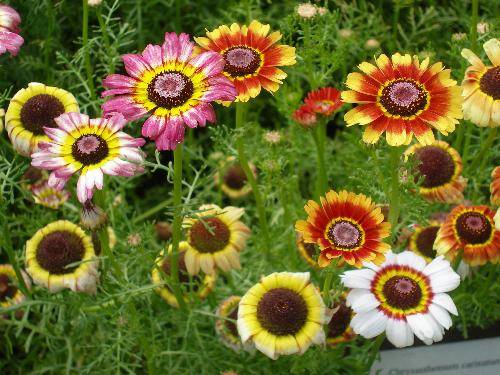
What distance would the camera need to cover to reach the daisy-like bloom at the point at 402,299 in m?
1.19

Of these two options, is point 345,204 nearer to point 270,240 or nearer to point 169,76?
point 169,76

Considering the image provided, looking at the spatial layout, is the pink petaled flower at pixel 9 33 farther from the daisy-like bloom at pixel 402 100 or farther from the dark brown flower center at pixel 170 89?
the daisy-like bloom at pixel 402 100

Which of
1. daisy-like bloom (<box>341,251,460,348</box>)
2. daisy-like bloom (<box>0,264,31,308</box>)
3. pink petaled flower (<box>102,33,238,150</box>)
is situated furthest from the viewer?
daisy-like bloom (<box>0,264,31,308</box>)

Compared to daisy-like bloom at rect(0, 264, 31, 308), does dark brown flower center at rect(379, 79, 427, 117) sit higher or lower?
higher

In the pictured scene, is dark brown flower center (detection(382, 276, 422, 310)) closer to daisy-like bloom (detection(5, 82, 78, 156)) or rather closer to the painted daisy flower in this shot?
the painted daisy flower

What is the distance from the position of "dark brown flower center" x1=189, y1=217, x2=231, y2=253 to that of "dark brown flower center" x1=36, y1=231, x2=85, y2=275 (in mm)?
236

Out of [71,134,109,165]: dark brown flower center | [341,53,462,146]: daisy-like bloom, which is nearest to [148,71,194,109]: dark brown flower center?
[71,134,109,165]: dark brown flower center

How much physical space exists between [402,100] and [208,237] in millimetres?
519

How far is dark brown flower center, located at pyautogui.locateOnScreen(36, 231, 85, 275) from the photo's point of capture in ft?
4.91

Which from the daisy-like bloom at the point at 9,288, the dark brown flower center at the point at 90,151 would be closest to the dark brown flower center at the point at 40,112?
the dark brown flower center at the point at 90,151

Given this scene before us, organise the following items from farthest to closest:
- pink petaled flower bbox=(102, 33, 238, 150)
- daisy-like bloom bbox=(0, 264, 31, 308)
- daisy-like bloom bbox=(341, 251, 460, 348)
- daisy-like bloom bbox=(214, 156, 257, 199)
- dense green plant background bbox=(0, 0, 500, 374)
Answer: daisy-like bloom bbox=(214, 156, 257, 199), daisy-like bloom bbox=(0, 264, 31, 308), dense green plant background bbox=(0, 0, 500, 374), daisy-like bloom bbox=(341, 251, 460, 348), pink petaled flower bbox=(102, 33, 238, 150)

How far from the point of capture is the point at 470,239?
4.45 ft

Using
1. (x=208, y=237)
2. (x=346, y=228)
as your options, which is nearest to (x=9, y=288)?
(x=208, y=237)

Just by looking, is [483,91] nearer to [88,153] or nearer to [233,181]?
[88,153]
